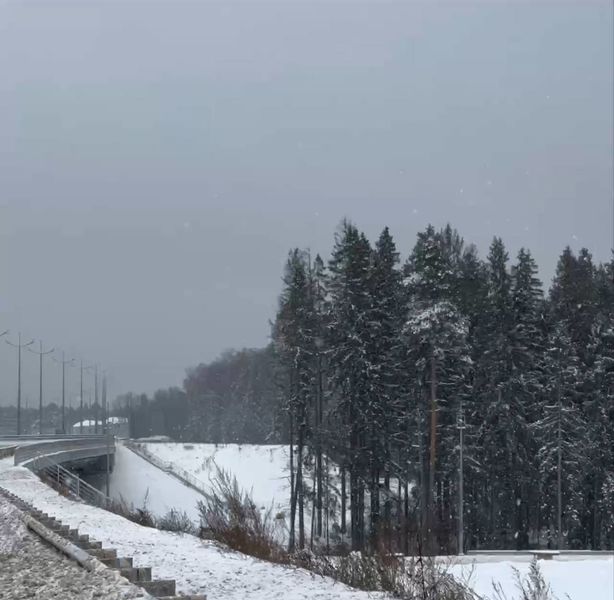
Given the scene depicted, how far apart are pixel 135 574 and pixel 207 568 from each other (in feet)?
12.0

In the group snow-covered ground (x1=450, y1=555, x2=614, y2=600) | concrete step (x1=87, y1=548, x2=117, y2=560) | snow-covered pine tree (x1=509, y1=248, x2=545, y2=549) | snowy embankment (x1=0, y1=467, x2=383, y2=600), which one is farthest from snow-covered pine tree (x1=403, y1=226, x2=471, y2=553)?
concrete step (x1=87, y1=548, x2=117, y2=560)

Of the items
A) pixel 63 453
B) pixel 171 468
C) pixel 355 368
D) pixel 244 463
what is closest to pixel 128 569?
pixel 355 368

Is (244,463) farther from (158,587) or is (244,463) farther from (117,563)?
(158,587)

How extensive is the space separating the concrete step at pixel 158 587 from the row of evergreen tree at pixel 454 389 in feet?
113

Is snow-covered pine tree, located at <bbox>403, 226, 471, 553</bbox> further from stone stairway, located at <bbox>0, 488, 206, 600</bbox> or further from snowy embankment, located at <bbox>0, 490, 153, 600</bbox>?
snowy embankment, located at <bbox>0, 490, 153, 600</bbox>

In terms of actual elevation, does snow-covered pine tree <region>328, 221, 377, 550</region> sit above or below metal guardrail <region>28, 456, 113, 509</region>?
above

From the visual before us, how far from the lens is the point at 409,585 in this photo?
34.5 ft

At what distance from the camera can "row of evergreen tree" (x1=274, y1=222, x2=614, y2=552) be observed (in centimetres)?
4394

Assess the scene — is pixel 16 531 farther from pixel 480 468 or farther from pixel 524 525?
pixel 524 525

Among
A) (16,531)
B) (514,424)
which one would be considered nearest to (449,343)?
(514,424)

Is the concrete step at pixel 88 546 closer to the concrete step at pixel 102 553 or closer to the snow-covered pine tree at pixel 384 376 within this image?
the concrete step at pixel 102 553

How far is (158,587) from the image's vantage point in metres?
8.41

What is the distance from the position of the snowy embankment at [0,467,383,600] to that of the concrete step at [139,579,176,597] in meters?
1.72

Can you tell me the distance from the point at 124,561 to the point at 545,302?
44.1 metres
